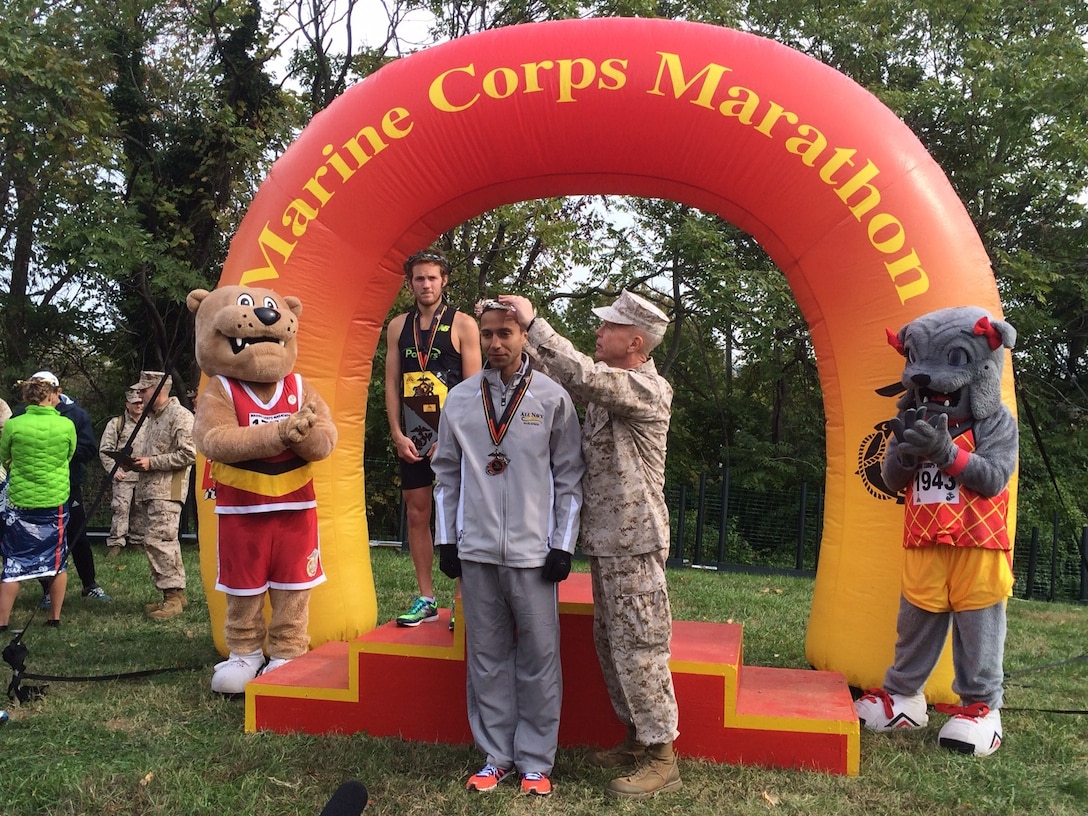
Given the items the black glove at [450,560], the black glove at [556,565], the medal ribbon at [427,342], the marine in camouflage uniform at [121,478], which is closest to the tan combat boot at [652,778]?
the black glove at [556,565]

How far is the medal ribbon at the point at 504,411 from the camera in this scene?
338cm

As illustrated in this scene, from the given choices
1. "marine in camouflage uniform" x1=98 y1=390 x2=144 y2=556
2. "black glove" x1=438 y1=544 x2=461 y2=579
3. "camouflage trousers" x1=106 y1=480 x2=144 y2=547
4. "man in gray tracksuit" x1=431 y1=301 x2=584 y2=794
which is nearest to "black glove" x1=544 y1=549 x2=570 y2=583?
"man in gray tracksuit" x1=431 y1=301 x2=584 y2=794

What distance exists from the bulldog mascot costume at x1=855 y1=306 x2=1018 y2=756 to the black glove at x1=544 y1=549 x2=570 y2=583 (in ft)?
4.70

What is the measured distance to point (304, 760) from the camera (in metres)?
3.52

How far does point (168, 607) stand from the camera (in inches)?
244

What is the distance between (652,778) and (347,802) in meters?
2.43

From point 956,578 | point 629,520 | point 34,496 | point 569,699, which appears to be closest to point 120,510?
point 34,496

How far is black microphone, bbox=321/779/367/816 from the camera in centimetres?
105

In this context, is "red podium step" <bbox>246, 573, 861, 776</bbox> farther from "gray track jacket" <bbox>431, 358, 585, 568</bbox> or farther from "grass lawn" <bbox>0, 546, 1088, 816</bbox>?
"gray track jacket" <bbox>431, 358, 585, 568</bbox>

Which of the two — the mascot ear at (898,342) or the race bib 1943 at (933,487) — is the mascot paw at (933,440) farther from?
the mascot ear at (898,342)

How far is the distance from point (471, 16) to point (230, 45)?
3.59 meters

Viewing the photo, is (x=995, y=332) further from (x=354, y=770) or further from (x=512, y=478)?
(x=354, y=770)

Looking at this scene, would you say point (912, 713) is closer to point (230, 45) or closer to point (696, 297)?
point (696, 297)

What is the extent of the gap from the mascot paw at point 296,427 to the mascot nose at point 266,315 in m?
0.43
